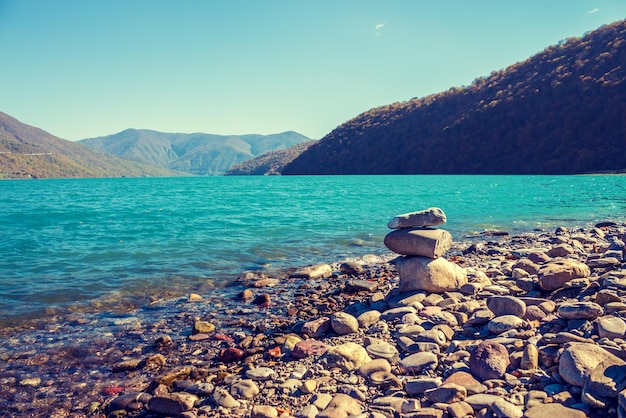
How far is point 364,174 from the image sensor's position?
130 metres

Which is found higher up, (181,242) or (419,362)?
(419,362)

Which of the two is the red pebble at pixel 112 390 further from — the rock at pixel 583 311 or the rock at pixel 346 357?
the rock at pixel 583 311

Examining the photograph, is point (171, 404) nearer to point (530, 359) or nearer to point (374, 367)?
point (374, 367)

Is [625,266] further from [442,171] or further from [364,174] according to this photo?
[364,174]

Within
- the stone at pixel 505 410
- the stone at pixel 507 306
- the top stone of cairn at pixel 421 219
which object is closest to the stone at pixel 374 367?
the stone at pixel 505 410

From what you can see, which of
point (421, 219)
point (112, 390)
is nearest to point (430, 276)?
point (421, 219)

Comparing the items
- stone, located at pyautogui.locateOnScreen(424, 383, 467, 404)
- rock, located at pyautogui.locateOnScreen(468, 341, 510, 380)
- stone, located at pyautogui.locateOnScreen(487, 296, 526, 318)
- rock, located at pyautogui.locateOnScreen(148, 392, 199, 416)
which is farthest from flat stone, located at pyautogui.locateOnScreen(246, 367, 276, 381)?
Result: stone, located at pyautogui.locateOnScreen(487, 296, 526, 318)

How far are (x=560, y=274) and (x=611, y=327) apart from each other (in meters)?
2.81

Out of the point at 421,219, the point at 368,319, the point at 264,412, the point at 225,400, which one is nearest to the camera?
the point at 264,412

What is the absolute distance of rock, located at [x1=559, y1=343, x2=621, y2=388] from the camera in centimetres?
419

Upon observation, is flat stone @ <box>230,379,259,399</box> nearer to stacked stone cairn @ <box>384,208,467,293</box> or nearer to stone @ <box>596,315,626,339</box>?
stone @ <box>596,315,626,339</box>

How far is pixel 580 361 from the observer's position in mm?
4301

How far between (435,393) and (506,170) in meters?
106

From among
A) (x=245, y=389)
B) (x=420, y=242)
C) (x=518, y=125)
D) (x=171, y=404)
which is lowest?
(x=171, y=404)
